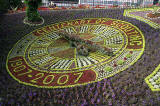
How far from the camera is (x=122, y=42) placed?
14867 mm

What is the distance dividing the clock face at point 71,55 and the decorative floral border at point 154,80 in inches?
71.1

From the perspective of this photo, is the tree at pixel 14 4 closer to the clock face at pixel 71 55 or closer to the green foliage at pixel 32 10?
the green foliage at pixel 32 10

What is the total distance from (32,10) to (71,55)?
821cm

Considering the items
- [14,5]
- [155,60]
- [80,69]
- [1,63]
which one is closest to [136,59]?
[155,60]

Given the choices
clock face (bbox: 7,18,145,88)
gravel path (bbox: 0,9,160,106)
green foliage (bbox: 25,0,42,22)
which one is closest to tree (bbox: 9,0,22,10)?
green foliage (bbox: 25,0,42,22)

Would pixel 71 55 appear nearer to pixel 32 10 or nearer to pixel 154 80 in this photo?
pixel 154 80

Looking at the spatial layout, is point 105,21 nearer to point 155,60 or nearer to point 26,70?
point 155,60

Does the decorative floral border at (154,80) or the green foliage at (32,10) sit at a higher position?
the green foliage at (32,10)

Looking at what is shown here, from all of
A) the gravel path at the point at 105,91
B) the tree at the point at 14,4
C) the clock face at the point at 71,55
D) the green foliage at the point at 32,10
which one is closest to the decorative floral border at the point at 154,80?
the gravel path at the point at 105,91

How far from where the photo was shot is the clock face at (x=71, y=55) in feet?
39.2

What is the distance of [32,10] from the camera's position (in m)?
19.2

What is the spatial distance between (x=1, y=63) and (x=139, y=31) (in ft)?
40.6

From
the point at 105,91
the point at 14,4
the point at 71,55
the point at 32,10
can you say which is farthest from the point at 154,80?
the point at 14,4

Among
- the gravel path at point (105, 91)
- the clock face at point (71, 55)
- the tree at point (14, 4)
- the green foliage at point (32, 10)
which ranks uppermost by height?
the tree at point (14, 4)
